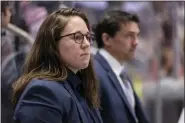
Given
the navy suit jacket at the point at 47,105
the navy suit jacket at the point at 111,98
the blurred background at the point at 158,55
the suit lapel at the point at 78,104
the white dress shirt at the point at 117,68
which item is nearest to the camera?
the navy suit jacket at the point at 47,105

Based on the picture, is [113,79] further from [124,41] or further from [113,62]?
[124,41]

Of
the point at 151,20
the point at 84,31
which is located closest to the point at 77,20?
the point at 84,31

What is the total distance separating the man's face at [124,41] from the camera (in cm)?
283

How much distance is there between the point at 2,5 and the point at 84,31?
1.99 feet

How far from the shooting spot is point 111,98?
2551 millimetres

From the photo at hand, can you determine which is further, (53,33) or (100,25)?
(100,25)

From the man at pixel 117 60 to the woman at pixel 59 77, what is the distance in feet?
1.84

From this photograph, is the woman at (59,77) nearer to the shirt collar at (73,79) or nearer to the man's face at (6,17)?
the shirt collar at (73,79)

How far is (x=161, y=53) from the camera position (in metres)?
5.20

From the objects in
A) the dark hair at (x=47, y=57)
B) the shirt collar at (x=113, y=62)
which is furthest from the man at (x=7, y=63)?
the shirt collar at (x=113, y=62)

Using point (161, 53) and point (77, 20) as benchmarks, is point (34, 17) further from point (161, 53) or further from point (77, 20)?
point (161, 53)

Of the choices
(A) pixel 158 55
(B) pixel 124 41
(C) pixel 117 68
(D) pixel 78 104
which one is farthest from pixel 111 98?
(A) pixel 158 55

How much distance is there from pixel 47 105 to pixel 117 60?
1135mm

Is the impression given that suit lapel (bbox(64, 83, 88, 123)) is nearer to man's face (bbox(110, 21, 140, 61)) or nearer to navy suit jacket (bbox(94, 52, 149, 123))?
navy suit jacket (bbox(94, 52, 149, 123))
